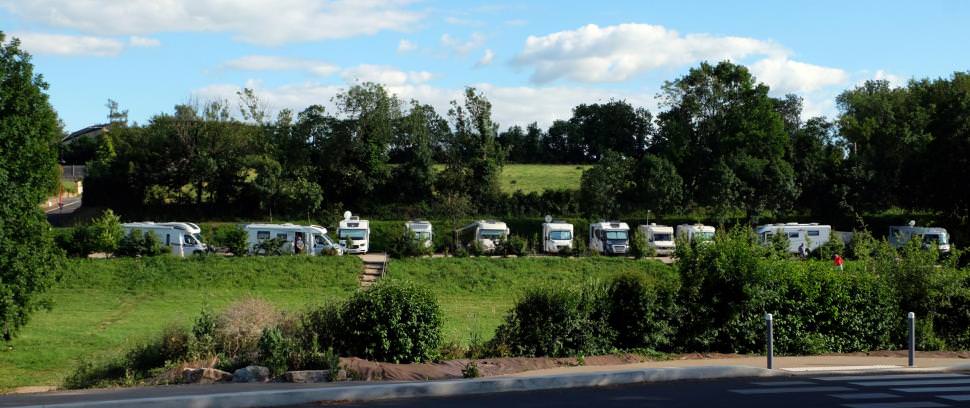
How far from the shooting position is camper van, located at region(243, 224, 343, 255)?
153ft

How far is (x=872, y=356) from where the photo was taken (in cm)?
1825

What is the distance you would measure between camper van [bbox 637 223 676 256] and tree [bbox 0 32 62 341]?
107ft

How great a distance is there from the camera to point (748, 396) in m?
12.6

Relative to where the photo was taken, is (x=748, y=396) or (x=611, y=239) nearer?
(x=748, y=396)

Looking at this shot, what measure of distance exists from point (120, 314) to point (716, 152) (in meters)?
42.8

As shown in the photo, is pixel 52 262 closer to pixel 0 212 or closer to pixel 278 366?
pixel 0 212

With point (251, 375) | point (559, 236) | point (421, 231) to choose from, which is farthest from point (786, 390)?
point (559, 236)

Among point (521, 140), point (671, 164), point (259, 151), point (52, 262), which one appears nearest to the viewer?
point (52, 262)

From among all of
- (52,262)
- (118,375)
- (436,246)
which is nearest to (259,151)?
(436,246)

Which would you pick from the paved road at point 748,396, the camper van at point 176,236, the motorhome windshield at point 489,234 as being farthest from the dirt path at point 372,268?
the paved road at point 748,396

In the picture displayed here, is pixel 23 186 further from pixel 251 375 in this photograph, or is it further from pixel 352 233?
pixel 352 233

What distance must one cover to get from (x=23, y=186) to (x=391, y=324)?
15487 mm

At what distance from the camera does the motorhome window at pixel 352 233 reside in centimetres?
4922

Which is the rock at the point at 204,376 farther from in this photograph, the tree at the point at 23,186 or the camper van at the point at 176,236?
the camper van at the point at 176,236
